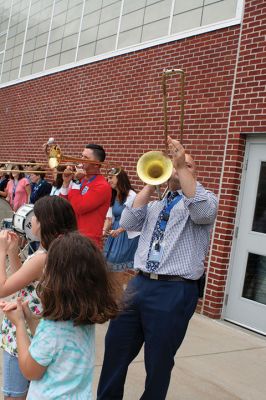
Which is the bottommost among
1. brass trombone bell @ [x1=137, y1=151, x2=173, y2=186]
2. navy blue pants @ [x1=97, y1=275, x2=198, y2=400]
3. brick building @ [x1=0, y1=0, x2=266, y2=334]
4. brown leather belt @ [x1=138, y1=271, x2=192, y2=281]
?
navy blue pants @ [x1=97, y1=275, x2=198, y2=400]

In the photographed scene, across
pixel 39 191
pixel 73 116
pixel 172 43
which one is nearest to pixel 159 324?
pixel 172 43

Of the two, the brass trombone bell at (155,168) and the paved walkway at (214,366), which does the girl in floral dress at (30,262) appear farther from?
the paved walkway at (214,366)

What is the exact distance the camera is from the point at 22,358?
1.87 metres

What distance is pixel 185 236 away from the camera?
2836 mm

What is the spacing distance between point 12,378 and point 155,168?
150cm

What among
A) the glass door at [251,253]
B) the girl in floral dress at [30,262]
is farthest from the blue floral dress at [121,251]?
the girl in floral dress at [30,262]

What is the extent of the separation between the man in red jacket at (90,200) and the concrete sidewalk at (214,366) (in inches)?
44.6

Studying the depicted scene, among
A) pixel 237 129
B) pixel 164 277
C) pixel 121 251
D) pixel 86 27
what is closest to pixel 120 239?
pixel 121 251

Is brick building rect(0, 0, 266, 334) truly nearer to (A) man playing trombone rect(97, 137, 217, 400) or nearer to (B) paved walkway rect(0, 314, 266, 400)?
(B) paved walkway rect(0, 314, 266, 400)

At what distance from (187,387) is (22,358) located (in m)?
2.28

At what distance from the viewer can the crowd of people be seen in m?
1.87

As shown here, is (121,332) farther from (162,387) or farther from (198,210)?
(198,210)

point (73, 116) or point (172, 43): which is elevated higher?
point (172, 43)

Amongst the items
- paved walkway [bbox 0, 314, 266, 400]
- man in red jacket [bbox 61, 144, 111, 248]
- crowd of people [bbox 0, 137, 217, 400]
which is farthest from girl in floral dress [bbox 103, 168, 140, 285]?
crowd of people [bbox 0, 137, 217, 400]
